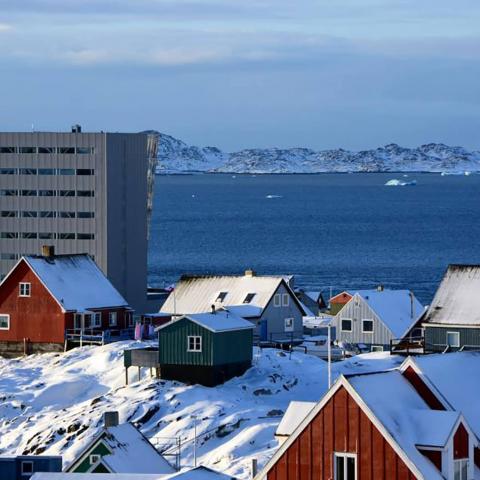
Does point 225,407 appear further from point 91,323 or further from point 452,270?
point 91,323

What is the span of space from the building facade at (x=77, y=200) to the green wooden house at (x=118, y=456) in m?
80.4

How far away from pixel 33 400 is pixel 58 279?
1530 centimetres

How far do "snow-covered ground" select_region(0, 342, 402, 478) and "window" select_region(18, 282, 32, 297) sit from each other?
6.69 m

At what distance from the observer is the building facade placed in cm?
12650

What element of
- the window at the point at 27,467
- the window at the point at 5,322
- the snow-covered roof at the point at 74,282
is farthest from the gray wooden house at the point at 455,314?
the window at the point at 27,467

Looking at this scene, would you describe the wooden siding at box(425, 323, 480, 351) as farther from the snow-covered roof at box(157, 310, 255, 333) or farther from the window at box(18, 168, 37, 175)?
the window at box(18, 168, 37, 175)

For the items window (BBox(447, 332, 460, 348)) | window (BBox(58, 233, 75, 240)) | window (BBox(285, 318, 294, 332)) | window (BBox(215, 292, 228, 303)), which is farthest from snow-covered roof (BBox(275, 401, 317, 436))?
window (BBox(58, 233, 75, 240))

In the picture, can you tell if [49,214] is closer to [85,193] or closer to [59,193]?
[59,193]

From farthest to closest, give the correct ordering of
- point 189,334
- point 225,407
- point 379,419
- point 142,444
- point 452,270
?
1. point 452,270
2. point 189,334
3. point 225,407
4. point 142,444
5. point 379,419

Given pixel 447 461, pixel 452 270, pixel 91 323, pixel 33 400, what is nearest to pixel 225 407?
pixel 33 400

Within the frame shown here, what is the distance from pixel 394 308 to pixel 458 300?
870 inches

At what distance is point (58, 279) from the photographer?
268 ft

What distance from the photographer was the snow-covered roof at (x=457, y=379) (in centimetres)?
4162

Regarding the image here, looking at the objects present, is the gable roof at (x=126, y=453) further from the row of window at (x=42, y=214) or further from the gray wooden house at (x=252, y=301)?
the row of window at (x=42, y=214)
